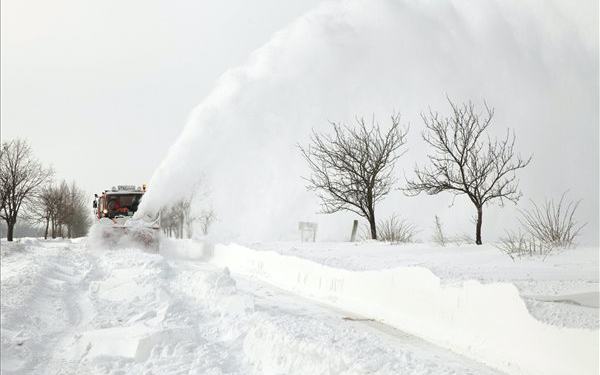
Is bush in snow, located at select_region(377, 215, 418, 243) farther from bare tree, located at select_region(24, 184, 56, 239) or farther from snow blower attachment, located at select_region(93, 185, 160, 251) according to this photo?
bare tree, located at select_region(24, 184, 56, 239)

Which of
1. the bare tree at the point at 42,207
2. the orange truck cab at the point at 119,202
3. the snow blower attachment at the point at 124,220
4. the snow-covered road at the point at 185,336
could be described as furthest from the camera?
the bare tree at the point at 42,207

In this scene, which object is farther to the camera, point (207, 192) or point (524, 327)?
point (207, 192)

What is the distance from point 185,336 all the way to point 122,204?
51.2 ft

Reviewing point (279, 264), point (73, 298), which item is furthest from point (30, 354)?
point (279, 264)

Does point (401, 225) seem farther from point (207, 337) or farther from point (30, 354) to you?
point (30, 354)

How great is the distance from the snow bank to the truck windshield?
11566mm

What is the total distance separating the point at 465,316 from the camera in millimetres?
6043

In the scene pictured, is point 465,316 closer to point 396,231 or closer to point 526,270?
point 526,270

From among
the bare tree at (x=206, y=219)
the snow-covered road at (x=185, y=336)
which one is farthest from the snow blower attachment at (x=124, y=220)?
the bare tree at (x=206, y=219)

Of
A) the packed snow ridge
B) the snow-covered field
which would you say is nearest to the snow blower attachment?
the snow-covered field

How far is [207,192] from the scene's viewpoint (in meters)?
21.0

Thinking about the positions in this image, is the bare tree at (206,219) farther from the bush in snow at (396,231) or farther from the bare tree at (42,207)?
the bush in snow at (396,231)

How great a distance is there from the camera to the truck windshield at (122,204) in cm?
1986

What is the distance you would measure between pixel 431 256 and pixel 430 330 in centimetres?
533
